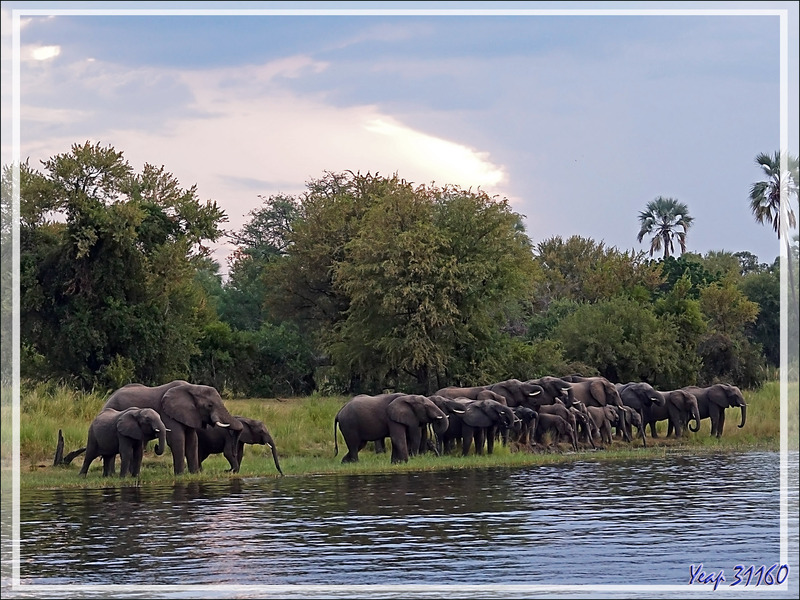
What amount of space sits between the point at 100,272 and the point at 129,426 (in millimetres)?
15258

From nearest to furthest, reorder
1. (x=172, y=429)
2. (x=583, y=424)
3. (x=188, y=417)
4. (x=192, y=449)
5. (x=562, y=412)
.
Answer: (x=172, y=429) < (x=188, y=417) < (x=192, y=449) < (x=562, y=412) < (x=583, y=424)

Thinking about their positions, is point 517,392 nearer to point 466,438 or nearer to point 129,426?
point 466,438

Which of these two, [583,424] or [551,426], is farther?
[583,424]

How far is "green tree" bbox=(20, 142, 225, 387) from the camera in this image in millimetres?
38156

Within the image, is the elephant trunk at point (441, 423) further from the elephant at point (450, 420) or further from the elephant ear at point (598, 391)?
the elephant ear at point (598, 391)

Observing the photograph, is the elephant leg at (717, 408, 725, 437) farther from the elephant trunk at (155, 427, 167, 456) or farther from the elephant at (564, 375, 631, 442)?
the elephant trunk at (155, 427, 167, 456)

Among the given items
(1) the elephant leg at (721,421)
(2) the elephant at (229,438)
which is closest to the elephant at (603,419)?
(1) the elephant leg at (721,421)

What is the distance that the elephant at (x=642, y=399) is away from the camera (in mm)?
37656

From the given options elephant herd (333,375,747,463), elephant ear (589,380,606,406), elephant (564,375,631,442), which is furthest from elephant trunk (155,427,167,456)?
elephant ear (589,380,606,406)

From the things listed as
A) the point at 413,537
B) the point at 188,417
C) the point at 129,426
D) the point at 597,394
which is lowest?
the point at 413,537

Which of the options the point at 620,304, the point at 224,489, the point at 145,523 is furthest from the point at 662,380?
the point at 145,523

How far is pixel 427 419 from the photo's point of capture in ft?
94.6

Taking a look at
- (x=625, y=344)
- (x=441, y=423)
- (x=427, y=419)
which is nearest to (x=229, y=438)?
(x=427, y=419)

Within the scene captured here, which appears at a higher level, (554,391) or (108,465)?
(554,391)
